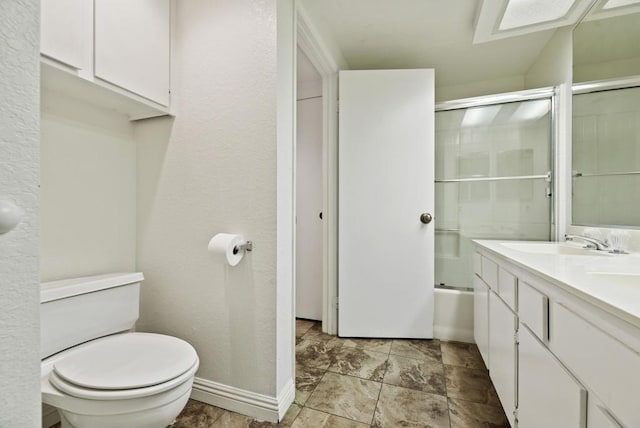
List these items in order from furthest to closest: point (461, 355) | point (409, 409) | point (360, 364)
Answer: point (461, 355) → point (360, 364) → point (409, 409)

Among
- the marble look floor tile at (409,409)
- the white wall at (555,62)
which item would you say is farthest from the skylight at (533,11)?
the marble look floor tile at (409,409)

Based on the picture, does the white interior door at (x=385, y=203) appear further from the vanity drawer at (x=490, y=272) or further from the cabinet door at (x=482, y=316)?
the vanity drawer at (x=490, y=272)

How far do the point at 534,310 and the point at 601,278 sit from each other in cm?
20

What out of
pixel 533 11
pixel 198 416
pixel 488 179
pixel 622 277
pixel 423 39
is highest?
pixel 423 39

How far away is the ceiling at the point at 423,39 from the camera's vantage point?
5.64 ft

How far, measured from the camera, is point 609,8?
1.40 m

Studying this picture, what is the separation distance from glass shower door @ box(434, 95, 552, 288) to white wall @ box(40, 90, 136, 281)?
218 centimetres

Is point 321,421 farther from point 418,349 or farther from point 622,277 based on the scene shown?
point 622,277

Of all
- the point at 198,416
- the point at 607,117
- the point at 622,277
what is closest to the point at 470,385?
the point at 622,277

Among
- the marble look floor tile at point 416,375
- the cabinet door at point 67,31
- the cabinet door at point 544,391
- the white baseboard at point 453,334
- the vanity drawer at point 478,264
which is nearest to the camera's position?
the cabinet door at point 544,391

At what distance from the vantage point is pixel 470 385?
157cm

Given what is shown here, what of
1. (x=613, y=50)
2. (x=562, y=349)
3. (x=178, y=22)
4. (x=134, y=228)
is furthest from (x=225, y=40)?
(x=613, y=50)

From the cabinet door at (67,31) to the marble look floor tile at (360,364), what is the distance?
1937 mm

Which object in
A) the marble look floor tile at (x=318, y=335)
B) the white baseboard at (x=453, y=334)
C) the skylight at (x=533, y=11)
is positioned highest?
the skylight at (x=533, y=11)
